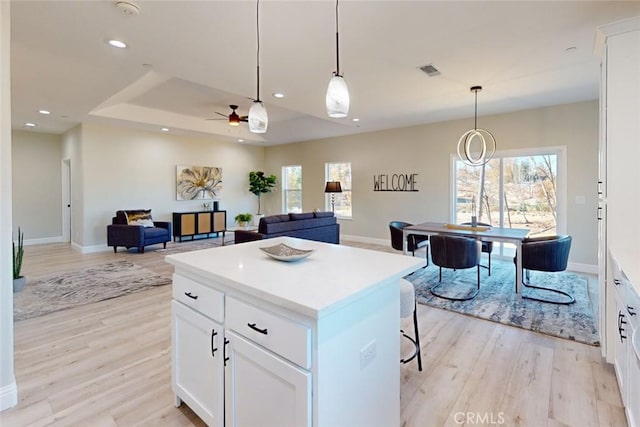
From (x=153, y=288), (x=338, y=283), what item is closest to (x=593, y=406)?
(x=338, y=283)

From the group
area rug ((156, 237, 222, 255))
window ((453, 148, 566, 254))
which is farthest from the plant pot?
window ((453, 148, 566, 254))

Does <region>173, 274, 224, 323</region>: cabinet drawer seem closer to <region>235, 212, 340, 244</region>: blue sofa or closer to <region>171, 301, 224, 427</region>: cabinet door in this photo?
<region>171, 301, 224, 427</region>: cabinet door

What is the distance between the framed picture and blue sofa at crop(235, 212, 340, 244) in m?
3.23

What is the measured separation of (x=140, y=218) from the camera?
268 inches

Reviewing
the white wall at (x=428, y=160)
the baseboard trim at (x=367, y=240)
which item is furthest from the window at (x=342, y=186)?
the baseboard trim at (x=367, y=240)

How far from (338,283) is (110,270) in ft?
16.6

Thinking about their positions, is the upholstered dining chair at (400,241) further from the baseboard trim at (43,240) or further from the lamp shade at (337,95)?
the baseboard trim at (43,240)

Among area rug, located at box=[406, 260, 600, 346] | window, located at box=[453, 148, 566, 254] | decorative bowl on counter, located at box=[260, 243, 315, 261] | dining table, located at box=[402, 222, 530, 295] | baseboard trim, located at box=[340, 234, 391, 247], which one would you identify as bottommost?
area rug, located at box=[406, 260, 600, 346]

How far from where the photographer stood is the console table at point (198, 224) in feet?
25.1

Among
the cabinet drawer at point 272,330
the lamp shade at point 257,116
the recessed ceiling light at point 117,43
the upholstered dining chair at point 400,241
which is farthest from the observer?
the upholstered dining chair at point 400,241

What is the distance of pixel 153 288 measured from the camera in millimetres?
4148

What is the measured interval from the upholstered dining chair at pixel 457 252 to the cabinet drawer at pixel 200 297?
9.92ft

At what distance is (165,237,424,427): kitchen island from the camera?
1.17 metres

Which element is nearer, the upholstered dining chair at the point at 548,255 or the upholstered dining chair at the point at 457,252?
the upholstered dining chair at the point at 548,255
